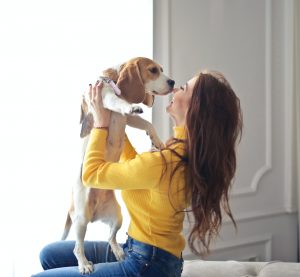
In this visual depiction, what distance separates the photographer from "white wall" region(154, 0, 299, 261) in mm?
2014

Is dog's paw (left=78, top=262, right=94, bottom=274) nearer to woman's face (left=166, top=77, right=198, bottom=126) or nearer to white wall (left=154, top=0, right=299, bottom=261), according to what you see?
woman's face (left=166, top=77, right=198, bottom=126)

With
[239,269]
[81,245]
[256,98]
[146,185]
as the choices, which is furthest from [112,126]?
[256,98]

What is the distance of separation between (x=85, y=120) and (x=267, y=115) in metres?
1.37

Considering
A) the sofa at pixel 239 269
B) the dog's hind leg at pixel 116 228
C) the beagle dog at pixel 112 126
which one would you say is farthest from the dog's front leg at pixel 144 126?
the sofa at pixel 239 269

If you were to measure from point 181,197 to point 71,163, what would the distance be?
0.56 meters

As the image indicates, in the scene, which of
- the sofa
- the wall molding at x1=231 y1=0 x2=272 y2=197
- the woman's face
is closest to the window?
the sofa

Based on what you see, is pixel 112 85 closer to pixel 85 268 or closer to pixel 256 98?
pixel 85 268

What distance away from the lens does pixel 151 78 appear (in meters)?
1.05

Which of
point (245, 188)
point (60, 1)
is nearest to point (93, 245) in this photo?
point (60, 1)

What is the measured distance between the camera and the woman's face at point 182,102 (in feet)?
3.64

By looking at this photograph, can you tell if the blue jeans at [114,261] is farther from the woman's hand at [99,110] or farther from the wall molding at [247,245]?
the wall molding at [247,245]

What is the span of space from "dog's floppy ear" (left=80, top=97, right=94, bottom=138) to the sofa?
64 cm

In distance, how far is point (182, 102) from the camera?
1.13 metres

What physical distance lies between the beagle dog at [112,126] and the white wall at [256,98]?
2.99 ft
